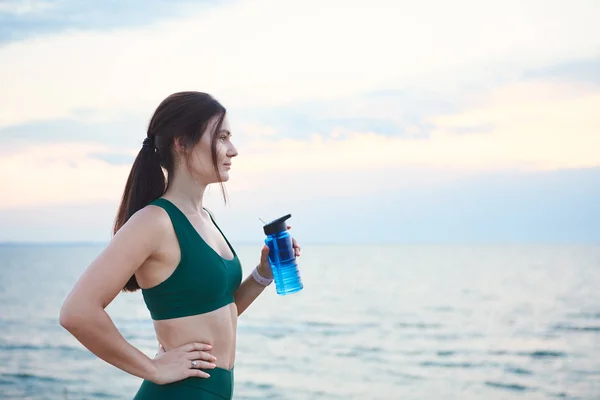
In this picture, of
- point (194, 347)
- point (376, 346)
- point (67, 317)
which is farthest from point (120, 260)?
point (376, 346)

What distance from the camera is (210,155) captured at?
2.80m

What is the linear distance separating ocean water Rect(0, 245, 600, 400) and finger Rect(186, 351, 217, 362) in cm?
998

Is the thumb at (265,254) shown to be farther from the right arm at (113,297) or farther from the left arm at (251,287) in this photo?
the right arm at (113,297)

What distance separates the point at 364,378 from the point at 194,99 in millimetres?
17299

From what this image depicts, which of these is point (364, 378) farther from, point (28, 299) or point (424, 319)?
point (28, 299)

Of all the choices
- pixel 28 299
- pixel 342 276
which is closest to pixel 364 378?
pixel 28 299

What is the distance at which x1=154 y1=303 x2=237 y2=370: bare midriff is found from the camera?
2.71 metres

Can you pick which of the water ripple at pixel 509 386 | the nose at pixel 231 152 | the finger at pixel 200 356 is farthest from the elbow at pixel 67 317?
the water ripple at pixel 509 386

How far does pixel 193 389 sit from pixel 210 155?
817 mm

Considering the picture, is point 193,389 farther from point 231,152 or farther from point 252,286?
point 231,152

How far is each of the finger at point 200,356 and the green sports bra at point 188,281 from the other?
0.44ft

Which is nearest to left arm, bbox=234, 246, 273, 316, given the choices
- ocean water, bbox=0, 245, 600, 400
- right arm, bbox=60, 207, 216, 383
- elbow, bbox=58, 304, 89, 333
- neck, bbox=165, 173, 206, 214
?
neck, bbox=165, 173, 206, 214

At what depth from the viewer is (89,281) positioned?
2.47 m

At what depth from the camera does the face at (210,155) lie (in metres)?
2.79
